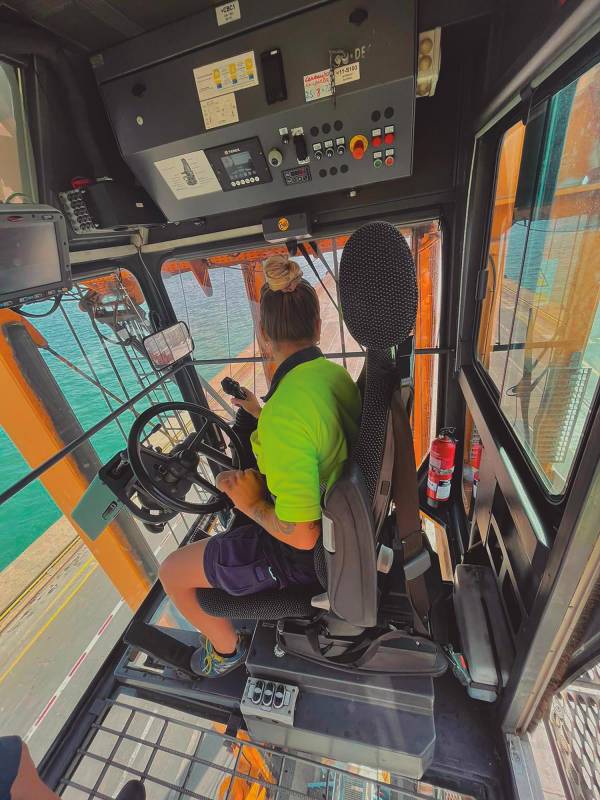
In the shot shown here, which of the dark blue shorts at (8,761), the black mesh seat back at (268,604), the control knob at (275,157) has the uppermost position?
the control knob at (275,157)

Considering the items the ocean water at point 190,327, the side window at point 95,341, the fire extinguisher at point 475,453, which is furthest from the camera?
the ocean water at point 190,327

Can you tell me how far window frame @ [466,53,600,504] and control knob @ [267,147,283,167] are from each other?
0.91 m

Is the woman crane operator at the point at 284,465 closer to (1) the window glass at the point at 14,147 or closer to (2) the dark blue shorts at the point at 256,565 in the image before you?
(2) the dark blue shorts at the point at 256,565

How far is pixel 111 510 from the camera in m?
1.51

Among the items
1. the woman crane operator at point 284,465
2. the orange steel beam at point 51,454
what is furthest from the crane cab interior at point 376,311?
the orange steel beam at point 51,454

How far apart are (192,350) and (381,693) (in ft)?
7.89

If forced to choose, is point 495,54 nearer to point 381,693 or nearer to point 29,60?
point 29,60

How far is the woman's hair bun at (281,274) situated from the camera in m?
1.12

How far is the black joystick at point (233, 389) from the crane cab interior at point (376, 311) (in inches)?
0.7

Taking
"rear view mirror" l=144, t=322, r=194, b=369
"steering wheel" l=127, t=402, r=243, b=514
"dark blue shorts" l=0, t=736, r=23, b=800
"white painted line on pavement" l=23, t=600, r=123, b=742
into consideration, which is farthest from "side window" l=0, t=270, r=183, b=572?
"white painted line on pavement" l=23, t=600, r=123, b=742

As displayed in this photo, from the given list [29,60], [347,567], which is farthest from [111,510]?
[29,60]

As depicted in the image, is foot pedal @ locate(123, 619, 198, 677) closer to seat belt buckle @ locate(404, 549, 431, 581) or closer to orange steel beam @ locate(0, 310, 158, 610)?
orange steel beam @ locate(0, 310, 158, 610)

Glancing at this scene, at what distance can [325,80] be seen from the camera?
1351 mm

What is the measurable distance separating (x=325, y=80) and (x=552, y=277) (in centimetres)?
114
